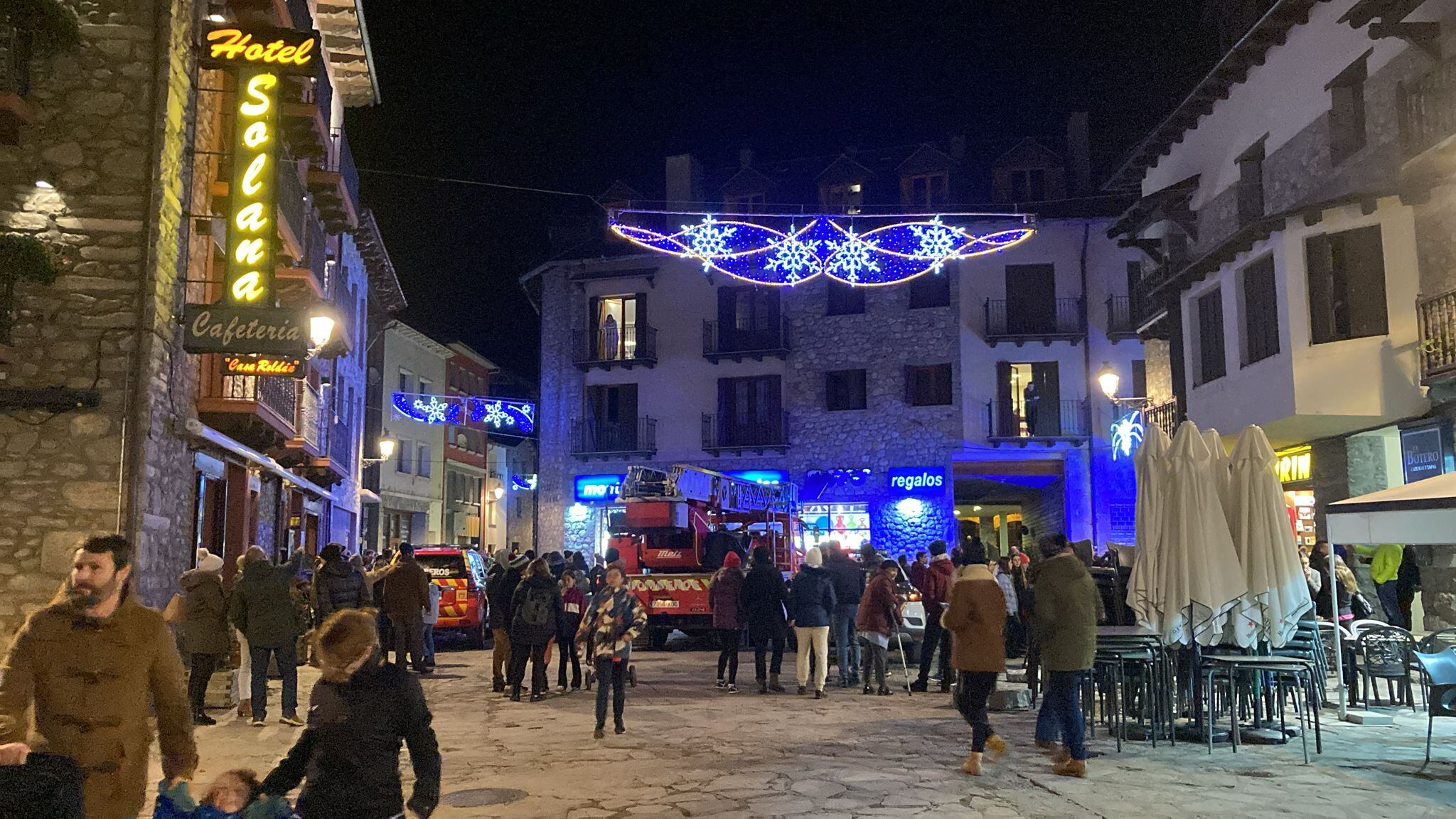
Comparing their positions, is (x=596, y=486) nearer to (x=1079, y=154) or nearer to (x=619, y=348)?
(x=619, y=348)

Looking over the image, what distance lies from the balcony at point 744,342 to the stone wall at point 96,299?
72.4 feet

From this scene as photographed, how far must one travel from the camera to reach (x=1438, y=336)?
1473 centimetres

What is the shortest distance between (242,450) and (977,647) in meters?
12.1

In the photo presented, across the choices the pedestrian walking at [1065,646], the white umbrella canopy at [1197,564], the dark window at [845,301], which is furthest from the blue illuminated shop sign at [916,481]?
the pedestrian walking at [1065,646]

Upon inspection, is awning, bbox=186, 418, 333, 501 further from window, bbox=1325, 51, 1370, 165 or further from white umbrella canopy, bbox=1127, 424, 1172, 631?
window, bbox=1325, 51, 1370, 165

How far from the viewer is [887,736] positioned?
33.4ft

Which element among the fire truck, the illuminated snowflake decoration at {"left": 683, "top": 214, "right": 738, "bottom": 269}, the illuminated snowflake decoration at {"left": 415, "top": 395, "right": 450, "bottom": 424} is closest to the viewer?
the illuminated snowflake decoration at {"left": 683, "top": 214, "right": 738, "bottom": 269}

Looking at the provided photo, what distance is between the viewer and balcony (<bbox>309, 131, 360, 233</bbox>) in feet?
70.3

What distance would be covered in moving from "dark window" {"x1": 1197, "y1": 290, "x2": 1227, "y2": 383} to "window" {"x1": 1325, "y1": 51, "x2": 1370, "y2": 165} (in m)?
3.61

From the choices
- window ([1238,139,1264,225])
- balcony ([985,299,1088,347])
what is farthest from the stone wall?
balcony ([985,299,1088,347])

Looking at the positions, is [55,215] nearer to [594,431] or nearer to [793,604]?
[793,604]

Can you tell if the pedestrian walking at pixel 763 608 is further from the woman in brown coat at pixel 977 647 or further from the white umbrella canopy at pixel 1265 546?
the white umbrella canopy at pixel 1265 546

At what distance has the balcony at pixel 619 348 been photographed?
35.2 m

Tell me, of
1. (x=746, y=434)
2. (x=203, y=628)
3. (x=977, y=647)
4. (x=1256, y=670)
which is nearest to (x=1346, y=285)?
(x=1256, y=670)
